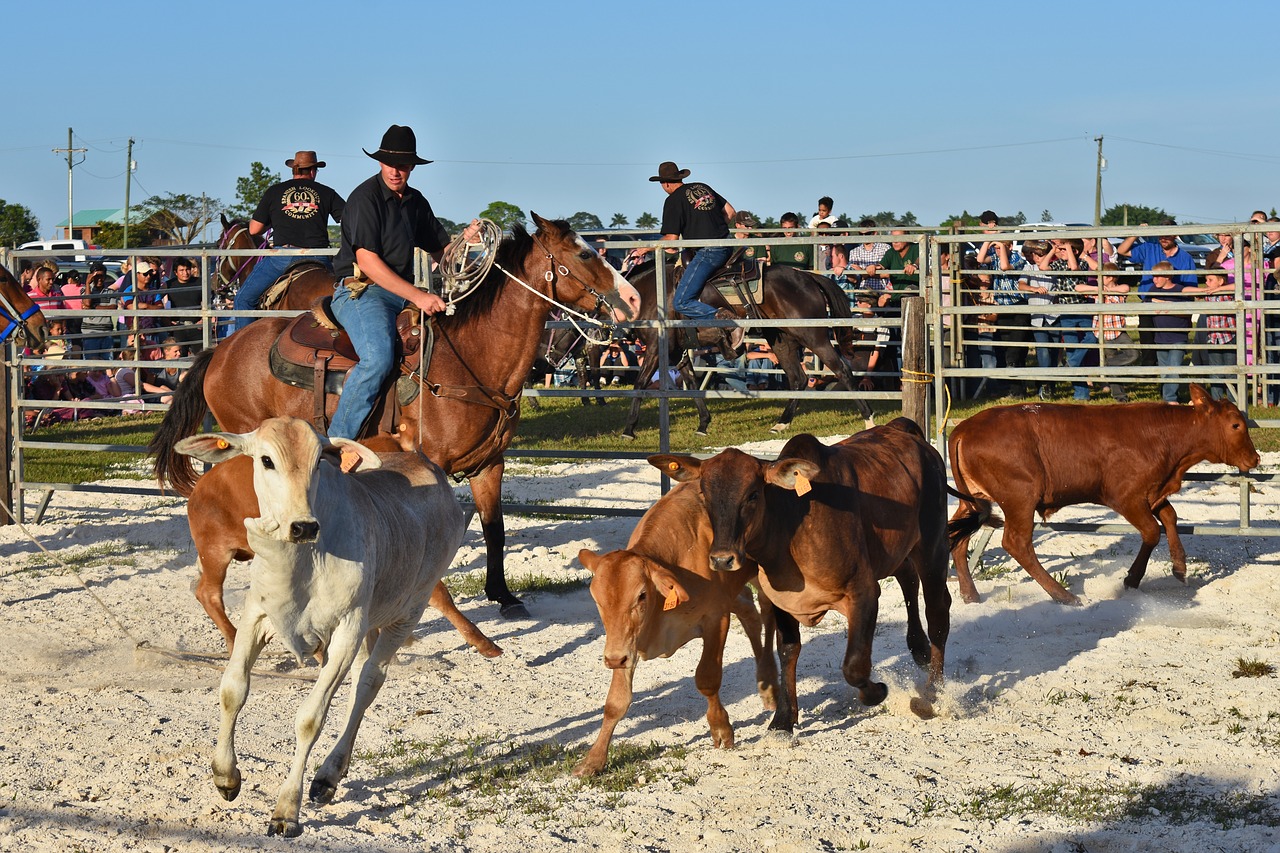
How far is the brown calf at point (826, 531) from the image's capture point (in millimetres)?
5520

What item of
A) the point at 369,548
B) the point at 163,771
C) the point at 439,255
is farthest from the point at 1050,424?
the point at 163,771

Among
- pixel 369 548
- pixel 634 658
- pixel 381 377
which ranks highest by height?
pixel 381 377

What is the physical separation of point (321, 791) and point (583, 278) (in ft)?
12.6

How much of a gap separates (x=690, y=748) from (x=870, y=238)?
13.5 feet

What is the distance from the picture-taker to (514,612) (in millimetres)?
8234

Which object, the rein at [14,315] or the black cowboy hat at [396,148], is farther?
the rein at [14,315]

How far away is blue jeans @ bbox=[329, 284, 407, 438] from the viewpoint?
791 centimetres

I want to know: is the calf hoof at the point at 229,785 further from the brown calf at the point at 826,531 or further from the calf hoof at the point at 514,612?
the calf hoof at the point at 514,612

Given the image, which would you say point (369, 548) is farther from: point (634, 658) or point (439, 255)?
point (439, 255)

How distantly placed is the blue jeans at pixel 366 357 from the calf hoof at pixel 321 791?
10.3ft

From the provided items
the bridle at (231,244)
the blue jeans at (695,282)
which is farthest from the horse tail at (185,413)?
the blue jeans at (695,282)

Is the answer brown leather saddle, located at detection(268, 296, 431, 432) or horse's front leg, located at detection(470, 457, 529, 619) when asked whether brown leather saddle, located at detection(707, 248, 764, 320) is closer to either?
horse's front leg, located at detection(470, 457, 529, 619)

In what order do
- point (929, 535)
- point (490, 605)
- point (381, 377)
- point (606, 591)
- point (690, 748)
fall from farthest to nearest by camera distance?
point (490, 605) → point (381, 377) → point (929, 535) → point (690, 748) → point (606, 591)

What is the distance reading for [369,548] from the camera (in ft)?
16.5
